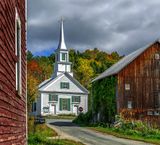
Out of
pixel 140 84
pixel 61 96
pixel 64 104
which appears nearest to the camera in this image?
pixel 140 84

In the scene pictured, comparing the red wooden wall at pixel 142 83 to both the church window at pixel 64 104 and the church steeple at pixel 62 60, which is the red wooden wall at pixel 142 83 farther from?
the church steeple at pixel 62 60

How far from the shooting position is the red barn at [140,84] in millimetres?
47500

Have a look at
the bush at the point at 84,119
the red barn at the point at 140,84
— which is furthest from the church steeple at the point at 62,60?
the red barn at the point at 140,84

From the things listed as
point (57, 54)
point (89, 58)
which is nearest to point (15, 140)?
point (57, 54)

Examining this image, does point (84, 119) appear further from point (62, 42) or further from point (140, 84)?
point (62, 42)

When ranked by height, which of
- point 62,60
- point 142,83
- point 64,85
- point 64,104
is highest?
point 62,60

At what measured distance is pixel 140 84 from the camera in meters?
48.5

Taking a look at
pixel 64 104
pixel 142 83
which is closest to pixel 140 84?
pixel 142 83

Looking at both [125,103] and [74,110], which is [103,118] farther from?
[74,110]

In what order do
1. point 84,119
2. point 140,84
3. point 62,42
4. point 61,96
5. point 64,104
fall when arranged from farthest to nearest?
point 62,42
point 61,96
point 64,104
point 84,119
point 140,84

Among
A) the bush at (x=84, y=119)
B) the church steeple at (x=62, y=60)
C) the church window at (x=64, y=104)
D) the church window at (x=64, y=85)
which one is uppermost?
the church steeple at (x=62, y=60)

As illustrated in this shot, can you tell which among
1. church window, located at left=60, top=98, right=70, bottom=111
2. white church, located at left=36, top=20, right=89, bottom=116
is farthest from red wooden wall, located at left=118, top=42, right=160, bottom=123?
church window, located at left=60, top=98, right=70, bottom=111

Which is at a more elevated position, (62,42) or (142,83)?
(62,42)

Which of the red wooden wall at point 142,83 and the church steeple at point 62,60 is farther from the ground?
the church steeple at point 62,60
